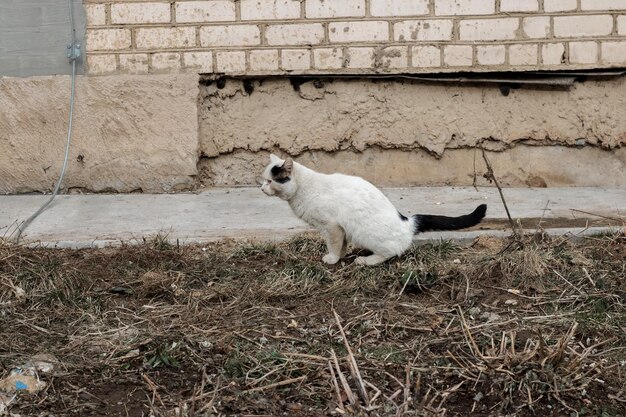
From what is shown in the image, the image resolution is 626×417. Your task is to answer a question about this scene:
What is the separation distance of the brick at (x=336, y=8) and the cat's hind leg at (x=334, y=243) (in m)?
2.73

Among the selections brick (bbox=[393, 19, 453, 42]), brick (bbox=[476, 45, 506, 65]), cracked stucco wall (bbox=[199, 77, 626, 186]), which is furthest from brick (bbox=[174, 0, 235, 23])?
brick (bbox=[476, 45, 506, 65])

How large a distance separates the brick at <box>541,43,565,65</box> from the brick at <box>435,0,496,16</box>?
0.52m

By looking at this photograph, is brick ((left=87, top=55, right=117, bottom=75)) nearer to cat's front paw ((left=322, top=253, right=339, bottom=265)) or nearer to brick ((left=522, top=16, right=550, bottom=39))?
cat's front paw ((left=322, top=253, right=339, bottom=265))

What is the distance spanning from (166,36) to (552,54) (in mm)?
3131

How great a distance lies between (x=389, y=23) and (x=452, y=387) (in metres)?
4.25

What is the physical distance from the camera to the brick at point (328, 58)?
23.9 ft

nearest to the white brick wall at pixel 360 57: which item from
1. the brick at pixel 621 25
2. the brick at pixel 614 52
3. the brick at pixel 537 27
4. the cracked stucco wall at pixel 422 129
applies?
the cracked stucco wall at pixel 422 129

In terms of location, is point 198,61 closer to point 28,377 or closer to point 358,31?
point 358,31

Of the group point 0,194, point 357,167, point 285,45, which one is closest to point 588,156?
point 357,167

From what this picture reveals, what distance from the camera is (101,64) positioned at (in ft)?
24.2

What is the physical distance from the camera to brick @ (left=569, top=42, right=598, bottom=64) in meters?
7.23

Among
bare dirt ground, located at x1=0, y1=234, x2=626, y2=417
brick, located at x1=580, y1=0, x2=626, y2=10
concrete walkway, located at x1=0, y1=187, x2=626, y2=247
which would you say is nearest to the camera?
bare dirt ground, located at x1=0, y1=234, x2=626, y2=417

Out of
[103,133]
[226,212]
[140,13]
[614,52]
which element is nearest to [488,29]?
[614,52]

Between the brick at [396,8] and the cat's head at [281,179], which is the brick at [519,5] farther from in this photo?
the cat's head at [281,179]
